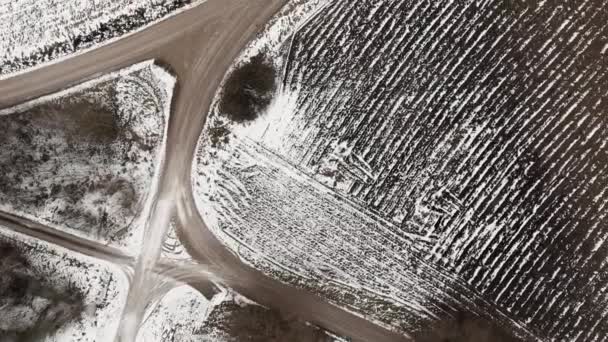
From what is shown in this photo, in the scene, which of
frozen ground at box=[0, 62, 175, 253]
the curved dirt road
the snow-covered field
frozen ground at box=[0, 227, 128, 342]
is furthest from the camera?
the curved dirt road

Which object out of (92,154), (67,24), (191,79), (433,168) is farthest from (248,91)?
(433,168)

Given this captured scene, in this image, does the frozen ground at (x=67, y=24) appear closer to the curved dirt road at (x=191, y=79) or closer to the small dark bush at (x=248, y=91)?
the curved dirt road at (x=191, y=79)

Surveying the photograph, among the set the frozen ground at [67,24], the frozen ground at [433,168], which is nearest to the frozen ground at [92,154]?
the frozen ground at [67,24]

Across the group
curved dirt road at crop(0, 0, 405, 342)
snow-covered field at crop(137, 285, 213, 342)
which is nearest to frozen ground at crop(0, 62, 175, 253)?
curved dirt road at crop(0, 0, 405, 342)

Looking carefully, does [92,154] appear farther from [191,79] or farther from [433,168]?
[433,168]

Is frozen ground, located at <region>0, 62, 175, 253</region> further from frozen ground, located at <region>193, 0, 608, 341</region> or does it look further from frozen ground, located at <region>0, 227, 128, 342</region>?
frozen ground, located at <region>193, 0, 608, 341</region>
